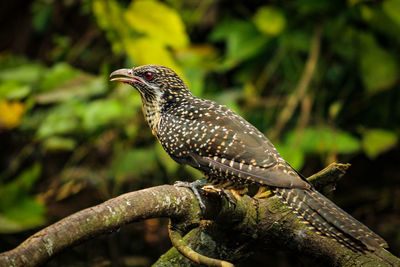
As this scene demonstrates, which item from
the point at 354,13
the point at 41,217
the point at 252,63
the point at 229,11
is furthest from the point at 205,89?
the point at 41,217

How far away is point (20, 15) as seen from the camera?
7.24m

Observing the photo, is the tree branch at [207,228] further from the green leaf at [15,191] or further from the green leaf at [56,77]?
the green leaf at [56,77]

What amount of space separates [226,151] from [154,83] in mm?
852

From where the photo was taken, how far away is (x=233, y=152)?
274cm

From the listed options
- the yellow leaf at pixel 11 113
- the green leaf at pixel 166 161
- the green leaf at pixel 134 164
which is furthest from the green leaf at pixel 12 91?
the green leaf at pixel 166 161

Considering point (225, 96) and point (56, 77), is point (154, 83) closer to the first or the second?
point (56, 77)

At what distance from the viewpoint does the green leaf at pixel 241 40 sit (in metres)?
5.12

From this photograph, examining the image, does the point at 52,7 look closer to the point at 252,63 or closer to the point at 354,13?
the point at 252,63

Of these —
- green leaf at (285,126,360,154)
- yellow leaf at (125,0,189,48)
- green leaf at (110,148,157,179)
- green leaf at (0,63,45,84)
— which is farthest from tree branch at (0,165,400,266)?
green leaf at (0,63,45,84)

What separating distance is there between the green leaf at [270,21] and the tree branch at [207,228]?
2.51 metres

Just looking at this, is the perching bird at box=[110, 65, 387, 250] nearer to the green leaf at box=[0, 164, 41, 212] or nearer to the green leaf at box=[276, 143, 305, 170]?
the green leaf at box=[276, 143, 305, 170]

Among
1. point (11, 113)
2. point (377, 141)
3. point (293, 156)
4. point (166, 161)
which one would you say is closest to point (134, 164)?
point (166, 161)

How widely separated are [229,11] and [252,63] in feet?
2.33

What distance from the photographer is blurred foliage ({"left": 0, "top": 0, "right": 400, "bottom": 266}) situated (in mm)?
4766
